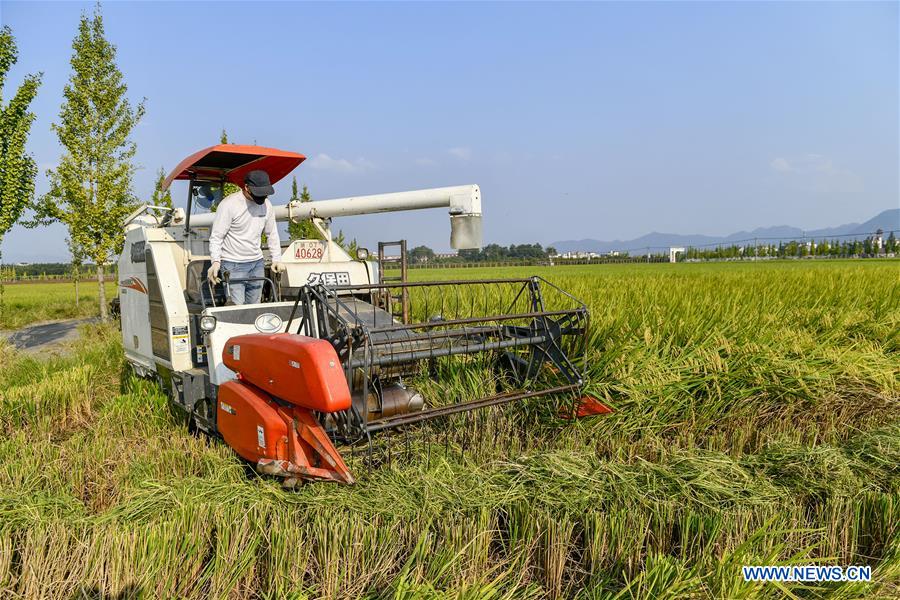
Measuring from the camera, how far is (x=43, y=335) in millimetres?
13320

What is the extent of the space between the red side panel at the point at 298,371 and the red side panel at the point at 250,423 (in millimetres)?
103

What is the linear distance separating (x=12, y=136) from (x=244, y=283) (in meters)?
6.86

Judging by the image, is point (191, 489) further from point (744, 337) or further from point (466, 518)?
point (744, 337)

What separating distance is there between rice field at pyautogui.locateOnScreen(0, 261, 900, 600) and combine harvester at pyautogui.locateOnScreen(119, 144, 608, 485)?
11.3 inches

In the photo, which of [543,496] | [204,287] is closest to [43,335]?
[204,287]

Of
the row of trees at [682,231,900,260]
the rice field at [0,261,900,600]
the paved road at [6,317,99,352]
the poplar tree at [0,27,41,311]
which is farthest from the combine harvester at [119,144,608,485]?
the row of trees at [682,231,900,260]

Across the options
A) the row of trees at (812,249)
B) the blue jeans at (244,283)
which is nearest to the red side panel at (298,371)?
the blue jeans at (244,283)

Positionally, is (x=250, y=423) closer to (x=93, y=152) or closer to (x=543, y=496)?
(x=543, y=496)

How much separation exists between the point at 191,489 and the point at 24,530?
0.82 m

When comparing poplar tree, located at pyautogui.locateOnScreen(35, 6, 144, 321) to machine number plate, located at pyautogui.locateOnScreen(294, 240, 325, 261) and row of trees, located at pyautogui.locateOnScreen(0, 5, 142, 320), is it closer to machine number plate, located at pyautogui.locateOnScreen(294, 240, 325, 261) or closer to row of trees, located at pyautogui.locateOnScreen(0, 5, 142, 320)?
row of trees, located at pyautogui.locateOnScreen(0, 5, 142, 320)

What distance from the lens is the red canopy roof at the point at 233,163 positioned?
5.02 metres

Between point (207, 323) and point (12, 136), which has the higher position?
point (12, 136)

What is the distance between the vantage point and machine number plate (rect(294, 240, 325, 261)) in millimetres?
5762

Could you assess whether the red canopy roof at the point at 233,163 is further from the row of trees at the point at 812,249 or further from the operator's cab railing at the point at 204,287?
the row of trees at the point at 812,249
